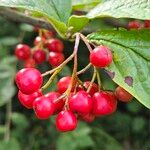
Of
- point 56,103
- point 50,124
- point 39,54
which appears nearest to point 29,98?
point 56,103

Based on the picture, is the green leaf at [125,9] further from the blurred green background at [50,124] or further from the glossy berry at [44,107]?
the blurred green background at [50,124]

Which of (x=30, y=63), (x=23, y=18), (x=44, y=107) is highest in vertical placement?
(x=44, y=107)

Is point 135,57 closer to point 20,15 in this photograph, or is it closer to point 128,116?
point 20,15

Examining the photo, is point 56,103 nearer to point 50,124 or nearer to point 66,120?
point 66,120

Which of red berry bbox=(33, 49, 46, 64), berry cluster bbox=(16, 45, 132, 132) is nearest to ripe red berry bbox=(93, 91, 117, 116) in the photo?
berry cluster bbox=(16, 45, 132, 132)

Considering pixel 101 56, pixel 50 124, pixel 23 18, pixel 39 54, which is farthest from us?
pixel 50 124

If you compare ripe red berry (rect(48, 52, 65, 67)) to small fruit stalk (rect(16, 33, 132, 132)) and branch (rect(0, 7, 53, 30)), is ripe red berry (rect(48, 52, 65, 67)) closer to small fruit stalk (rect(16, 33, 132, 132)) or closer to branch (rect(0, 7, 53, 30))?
branch (rect(0, 7, 53, 30))

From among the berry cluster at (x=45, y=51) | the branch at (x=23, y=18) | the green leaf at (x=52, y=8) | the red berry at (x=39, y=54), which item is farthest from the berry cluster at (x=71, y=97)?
the red berry at (x=39, y=54)
